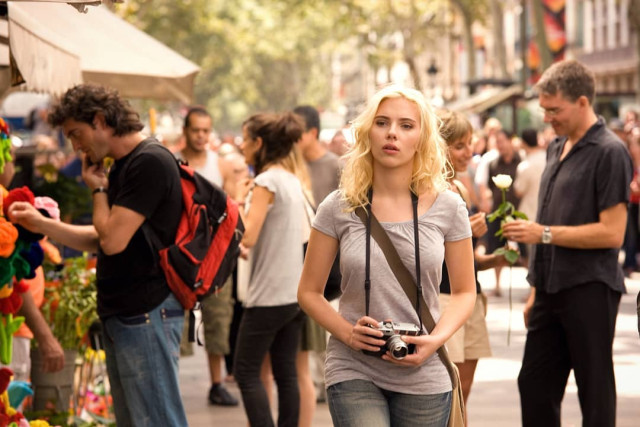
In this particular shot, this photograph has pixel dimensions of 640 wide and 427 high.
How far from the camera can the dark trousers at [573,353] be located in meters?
6.32

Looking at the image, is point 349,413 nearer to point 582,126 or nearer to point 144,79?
point 582,126

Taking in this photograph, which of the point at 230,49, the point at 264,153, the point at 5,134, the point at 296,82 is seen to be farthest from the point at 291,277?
the point at 296,82

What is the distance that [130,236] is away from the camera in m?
5.44

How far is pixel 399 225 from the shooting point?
14.8 ft

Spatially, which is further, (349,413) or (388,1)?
(388,1)

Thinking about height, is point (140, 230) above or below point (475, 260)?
above

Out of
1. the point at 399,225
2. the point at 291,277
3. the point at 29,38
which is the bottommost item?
the point at 291,277

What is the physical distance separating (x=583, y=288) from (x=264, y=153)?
2099mm

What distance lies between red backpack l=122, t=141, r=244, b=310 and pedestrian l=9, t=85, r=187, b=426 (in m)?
0.05

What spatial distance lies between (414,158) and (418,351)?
0.71 m

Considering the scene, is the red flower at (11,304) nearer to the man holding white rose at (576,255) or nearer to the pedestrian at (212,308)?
the man holding white rose at (576,255)

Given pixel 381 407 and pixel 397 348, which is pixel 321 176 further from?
pixel 397 348

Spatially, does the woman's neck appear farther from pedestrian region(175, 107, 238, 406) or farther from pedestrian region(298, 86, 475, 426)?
pedestrian region(175, 107, 238, 406)

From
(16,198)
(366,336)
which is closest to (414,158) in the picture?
(366,336)
